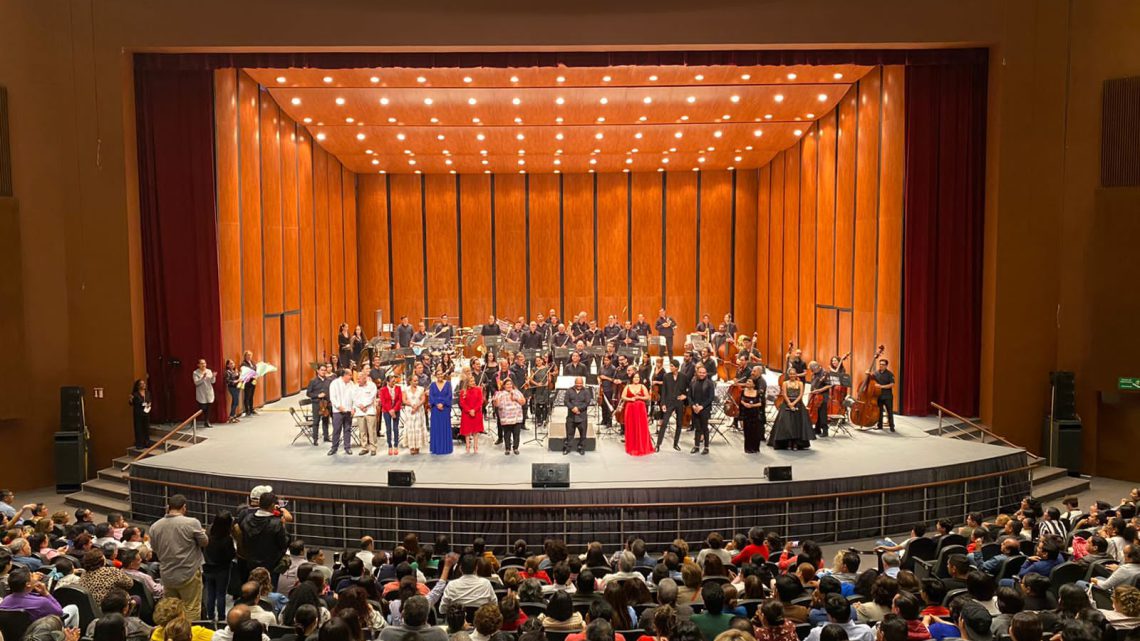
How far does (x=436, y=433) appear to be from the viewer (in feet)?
45.0

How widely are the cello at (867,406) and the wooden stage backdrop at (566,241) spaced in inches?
75.9

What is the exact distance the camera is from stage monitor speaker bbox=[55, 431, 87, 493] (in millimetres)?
14164

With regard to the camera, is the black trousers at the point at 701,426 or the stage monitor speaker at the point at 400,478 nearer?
Answer: the stage monitor speaker at the point at 400,478

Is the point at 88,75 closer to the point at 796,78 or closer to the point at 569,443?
the point at 569,443

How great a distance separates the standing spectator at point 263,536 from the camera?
26.1ft

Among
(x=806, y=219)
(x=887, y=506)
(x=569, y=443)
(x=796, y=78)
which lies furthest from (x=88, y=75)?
(x=806, y=219)

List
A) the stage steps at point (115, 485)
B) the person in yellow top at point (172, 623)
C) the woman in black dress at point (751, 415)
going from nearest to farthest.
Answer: the person in yellow top at point (172, 623) < the woman in black dress at point (751, 415) < the stage steps at point (115, 485)

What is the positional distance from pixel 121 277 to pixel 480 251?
14.1 meters

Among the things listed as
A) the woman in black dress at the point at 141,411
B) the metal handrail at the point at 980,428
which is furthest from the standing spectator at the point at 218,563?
the metal handrail at the point at 980,428

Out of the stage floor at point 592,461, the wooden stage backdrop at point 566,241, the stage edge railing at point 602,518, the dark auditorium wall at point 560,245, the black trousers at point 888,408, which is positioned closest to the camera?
the stage edge railing at point 602,518

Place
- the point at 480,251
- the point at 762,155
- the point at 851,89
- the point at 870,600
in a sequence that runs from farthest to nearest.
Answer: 1. the point at 480,251
2. the point at 762,155
3. the point at 851,89
4. the point at 870,600

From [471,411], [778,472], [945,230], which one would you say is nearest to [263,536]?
[471,411]

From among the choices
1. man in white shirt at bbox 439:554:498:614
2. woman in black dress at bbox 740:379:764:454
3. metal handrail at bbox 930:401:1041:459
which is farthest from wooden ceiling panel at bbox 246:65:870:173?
man in white shirt at bbox 439:554:498:614

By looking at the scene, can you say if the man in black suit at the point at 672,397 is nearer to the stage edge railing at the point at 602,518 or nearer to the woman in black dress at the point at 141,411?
the stage edge railing at the point at 602,518
